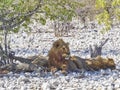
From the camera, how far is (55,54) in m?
12.9

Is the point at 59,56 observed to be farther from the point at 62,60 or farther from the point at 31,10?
the point at 31,10

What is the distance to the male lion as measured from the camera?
1280 centimetres

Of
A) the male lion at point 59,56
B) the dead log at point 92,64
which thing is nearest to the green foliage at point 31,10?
the male lion at point 59,56

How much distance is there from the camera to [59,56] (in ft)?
42.2

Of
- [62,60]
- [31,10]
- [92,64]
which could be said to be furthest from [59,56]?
[31,10]

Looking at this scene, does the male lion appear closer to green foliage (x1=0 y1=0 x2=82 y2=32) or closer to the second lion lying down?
the second lion lying down

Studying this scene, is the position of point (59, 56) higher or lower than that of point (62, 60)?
higher

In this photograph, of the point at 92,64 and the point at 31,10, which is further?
the point at 92,64

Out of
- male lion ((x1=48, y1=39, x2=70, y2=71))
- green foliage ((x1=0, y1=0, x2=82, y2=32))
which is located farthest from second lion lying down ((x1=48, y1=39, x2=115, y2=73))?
green foliage ((x1=0, y1=0, x2=82, y2=32))

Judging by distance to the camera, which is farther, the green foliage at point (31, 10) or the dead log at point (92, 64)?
the dead log at point (92, 64)

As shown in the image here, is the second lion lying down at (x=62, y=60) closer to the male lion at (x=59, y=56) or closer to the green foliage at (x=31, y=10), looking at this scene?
the male lion at (x=59, y=56)

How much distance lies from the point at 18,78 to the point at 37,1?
91.1 inches

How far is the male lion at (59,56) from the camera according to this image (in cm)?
1280

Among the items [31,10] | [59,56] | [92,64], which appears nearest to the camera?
[59,56]
